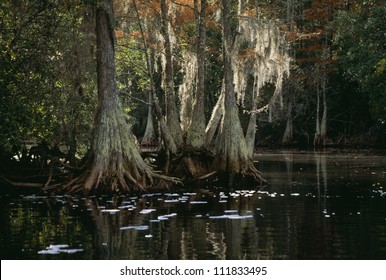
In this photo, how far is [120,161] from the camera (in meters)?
19.6

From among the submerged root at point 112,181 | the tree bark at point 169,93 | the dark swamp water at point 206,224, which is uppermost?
the tree bark at point 169,93

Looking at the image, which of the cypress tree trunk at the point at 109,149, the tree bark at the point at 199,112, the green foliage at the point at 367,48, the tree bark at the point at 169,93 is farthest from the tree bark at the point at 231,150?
the green foliage at the point at 367,48

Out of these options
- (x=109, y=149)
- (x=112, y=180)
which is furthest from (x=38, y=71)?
(x=112, y=180)

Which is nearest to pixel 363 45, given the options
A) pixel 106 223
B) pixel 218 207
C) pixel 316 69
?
pixel 316 69

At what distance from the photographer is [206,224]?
13633 mm

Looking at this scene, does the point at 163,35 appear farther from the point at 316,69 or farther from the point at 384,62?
the point at 316,69

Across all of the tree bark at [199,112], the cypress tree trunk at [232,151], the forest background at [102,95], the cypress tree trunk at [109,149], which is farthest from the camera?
the tree bark at [199,112]

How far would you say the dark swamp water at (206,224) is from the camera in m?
10.6

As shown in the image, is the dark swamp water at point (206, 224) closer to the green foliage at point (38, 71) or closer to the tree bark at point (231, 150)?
the tree bark at point (231, 150)

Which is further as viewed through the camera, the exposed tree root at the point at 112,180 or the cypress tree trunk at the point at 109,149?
the cypress tree trunk at the point at 109,149

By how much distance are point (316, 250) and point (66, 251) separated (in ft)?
13.4

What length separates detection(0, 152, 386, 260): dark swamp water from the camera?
34.9ft

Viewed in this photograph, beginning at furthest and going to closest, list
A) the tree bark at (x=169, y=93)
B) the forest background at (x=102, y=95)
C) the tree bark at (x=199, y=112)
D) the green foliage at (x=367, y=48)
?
1. the green foliage at (x=367, y=48)
2. the tree bark at (x=169, y=93)
3. the tree bark at (x=199, y=112)
4. the forest background at (x=102, y=95)

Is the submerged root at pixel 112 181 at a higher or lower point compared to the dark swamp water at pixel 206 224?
higher
